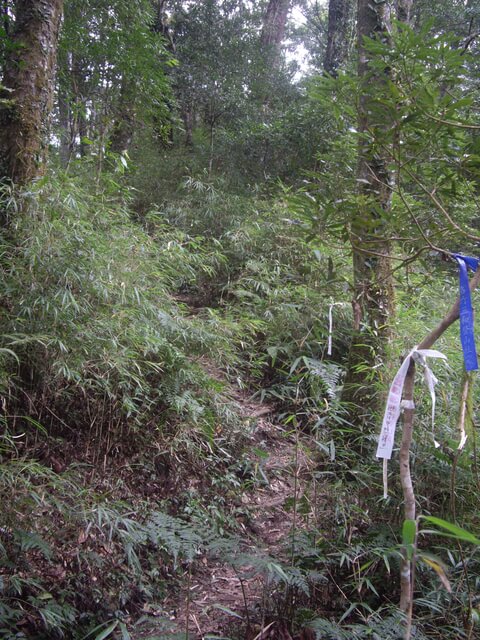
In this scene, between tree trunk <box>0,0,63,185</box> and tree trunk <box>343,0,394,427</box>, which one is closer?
tree trunk <box>343,0,394,427</box>

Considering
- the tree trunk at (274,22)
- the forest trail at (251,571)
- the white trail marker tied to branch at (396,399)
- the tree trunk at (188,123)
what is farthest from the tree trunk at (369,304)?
the tree trunk at (274,22)

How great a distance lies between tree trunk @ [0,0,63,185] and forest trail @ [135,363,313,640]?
2019 mm

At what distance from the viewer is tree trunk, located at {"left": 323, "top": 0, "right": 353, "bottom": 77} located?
325 inches

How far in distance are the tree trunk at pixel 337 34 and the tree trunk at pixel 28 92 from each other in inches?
243

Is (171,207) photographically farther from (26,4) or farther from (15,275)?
(15,275)

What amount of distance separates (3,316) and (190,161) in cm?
570

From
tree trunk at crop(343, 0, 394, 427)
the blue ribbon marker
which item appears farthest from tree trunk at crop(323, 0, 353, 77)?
the blue ribbon marker

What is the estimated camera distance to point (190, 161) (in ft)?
24.7

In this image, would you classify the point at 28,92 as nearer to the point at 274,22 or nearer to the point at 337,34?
the point at 337,34

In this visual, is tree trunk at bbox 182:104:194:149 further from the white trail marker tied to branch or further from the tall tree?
the white trail marker tied to branch

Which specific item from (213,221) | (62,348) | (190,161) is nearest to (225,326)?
(62,348)

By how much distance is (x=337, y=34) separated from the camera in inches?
327

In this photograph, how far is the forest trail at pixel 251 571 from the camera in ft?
6.22

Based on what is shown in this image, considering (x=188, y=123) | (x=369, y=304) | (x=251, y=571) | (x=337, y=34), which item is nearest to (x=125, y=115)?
(x=188, y=123)
